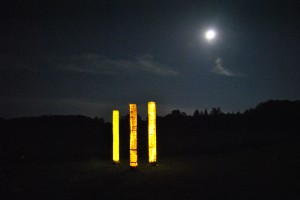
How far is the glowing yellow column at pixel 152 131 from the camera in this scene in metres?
14.7

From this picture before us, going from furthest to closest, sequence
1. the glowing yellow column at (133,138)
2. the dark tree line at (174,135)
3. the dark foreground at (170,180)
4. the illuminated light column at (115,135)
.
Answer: the dark tree line at (174,135) < the illuminated light column at (115,135) < the glowing yellow column at (133,138) < the dark foreground at (170,180)

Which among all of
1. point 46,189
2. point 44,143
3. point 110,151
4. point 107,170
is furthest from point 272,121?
point 46,189

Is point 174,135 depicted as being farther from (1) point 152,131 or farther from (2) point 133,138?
(2) point 133,138

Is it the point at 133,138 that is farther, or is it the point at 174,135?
the point at 174,135

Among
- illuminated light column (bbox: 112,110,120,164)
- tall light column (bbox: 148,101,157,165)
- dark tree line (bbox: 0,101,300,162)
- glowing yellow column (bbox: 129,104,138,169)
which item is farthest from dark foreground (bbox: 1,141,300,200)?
dark tree line (bbox: 0,101,300,162)

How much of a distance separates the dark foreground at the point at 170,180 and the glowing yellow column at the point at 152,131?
605mm

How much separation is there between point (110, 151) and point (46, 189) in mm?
11928

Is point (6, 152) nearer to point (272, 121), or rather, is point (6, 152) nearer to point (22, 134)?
point (22, 134)

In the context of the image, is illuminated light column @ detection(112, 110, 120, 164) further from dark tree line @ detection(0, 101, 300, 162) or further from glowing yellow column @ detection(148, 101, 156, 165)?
dark tree line @ detection(0, 101, 300, 162)

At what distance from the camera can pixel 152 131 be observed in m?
15.0

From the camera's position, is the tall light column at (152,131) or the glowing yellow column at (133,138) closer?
the glowing yellow column at (133,138)

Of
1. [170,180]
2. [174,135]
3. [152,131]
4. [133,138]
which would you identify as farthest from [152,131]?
[174,135]

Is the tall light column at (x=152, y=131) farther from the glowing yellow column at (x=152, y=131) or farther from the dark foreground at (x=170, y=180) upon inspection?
the dark foreground at (x=170, y=180)

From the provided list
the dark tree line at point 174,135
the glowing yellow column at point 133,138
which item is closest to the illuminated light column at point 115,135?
the glowing yellow column at point 133,138
